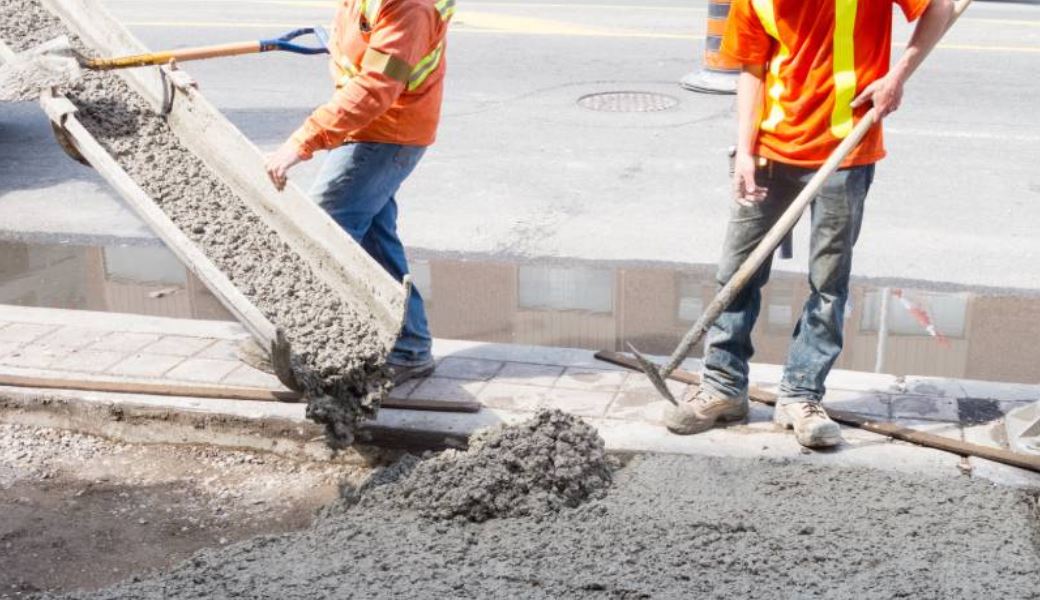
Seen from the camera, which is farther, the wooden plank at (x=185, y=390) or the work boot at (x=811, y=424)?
the wooden plank at (x=185, y=390)

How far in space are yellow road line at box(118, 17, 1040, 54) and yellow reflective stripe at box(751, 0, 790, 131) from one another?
9127 mm

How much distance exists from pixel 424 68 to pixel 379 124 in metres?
0.30

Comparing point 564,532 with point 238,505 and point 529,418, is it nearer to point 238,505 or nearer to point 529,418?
point 529,418

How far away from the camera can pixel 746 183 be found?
14.6 feet

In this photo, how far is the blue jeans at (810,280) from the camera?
4.41 m

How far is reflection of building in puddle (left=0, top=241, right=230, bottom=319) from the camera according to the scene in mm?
6691

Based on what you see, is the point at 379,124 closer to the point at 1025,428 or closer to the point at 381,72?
the point at 381,72

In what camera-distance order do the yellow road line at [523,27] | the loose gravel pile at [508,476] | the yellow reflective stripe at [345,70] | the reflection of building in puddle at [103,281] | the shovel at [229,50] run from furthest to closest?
the yellow road line at [523,27] → the reflection of building in puddle at [103,281] → the shovel at [229,50] → the yellow reflective stripe at [345,70] → the loose gravel pile at [508,476]

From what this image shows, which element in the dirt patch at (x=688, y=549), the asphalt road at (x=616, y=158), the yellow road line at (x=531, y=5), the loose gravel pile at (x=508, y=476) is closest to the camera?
the dirt patch at (x=688, y=549)

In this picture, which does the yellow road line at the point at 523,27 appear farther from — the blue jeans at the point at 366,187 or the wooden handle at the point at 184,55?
the blue jeans at the point at 366,187

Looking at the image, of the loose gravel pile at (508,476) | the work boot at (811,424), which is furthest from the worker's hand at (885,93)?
the loose gravel pile at (508,476)

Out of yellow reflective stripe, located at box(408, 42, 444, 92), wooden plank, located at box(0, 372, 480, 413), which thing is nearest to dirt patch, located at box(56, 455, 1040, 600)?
wooden plank, located at box(0, 372, 480, 413)

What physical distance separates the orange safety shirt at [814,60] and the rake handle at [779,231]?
9 centimetres

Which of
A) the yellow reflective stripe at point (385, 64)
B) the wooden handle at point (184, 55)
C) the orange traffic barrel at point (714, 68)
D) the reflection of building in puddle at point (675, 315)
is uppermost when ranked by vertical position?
the yellow reflective stripe at point (385, 64)
